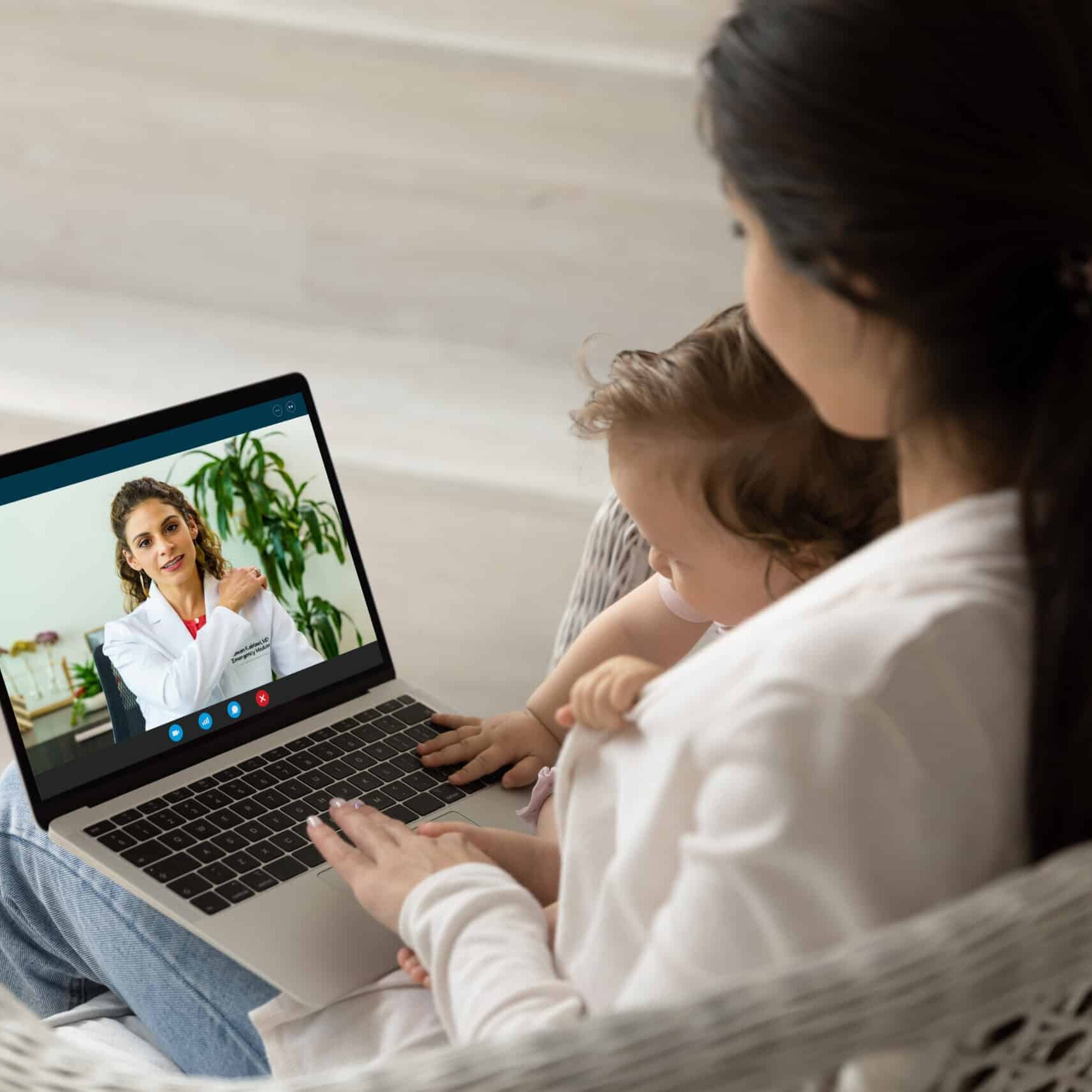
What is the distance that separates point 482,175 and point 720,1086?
184 centimetres

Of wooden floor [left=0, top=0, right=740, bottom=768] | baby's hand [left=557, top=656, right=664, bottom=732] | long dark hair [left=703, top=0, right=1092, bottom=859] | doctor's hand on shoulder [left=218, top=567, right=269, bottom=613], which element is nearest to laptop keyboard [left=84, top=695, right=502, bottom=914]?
A: doctor's hand on shoulder [left=218, top=567, right=269, bottom=613]

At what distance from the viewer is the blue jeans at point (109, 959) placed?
2.75 feet

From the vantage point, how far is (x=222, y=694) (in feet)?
3.27

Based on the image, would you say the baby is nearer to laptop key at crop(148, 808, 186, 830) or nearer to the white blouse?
laptop key at crop(148, 808, 186, 830)

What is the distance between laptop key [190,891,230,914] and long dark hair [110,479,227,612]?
0.73 ft

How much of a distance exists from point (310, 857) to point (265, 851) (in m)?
0.03

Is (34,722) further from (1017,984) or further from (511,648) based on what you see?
(511,648)

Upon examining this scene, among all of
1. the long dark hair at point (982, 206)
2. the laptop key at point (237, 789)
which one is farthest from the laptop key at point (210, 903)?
the long dark hair at point (982, 206)

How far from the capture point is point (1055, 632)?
1.70 ft

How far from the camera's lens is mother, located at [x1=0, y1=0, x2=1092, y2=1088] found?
20.1 inches

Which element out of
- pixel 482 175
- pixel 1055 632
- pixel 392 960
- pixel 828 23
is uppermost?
pixel 482 175

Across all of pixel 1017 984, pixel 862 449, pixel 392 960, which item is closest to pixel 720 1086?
pixel 1017 984

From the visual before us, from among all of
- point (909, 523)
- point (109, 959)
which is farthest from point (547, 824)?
point (909, 523)

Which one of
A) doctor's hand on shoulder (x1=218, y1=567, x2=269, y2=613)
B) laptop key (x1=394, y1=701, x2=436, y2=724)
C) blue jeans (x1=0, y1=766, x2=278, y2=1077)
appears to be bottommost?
blue jeans (x1=0, y1=766, x2=278, y2=1077)
